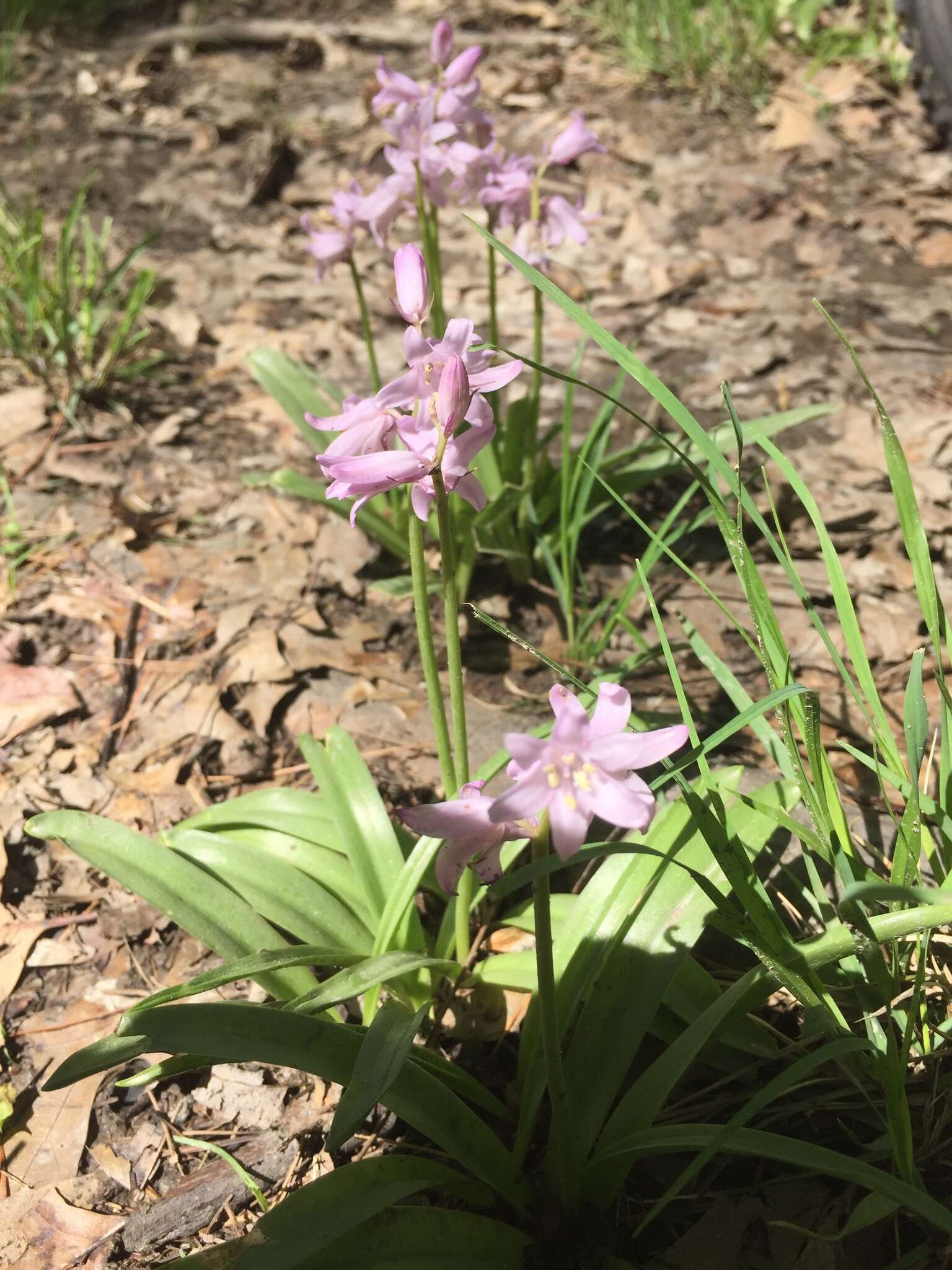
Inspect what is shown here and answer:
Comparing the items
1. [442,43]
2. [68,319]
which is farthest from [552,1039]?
[68,319]

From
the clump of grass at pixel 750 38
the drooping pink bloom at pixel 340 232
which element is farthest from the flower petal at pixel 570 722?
the clump of grass at pixel 750 38

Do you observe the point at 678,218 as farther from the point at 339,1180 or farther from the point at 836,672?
the point at 339,1180

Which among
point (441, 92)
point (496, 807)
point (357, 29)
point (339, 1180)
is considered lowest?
point (339, 1180)

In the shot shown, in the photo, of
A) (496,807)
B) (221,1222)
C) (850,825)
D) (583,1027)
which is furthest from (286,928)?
(850,825)

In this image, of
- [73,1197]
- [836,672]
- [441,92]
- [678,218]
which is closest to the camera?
[73,1197]

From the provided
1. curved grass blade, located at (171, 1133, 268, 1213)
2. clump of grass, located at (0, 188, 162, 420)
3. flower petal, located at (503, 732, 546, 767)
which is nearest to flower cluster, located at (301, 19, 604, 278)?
clump of grass, located at (0, 188, 162, 420)

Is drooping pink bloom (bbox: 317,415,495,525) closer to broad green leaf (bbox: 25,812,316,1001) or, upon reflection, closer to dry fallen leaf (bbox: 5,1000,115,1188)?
broad green leaf (bbox: 25,812,316,1001)
